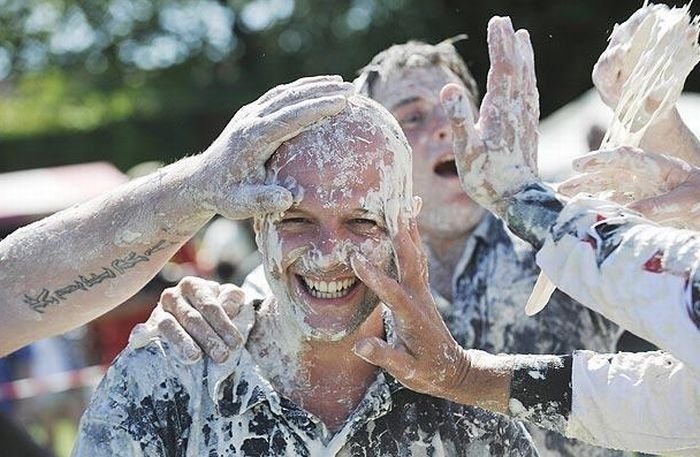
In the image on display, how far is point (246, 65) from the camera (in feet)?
73.2

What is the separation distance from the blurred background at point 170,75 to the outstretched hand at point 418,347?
19.4 ft

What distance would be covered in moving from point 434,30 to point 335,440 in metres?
16.1

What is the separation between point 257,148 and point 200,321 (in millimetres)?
453

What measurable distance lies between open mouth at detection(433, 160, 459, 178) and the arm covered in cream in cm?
134

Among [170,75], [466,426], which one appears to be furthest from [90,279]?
[170,75]

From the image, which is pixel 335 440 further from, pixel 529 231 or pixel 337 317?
pixel 529 231

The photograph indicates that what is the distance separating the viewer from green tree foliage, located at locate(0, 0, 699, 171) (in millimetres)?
17625

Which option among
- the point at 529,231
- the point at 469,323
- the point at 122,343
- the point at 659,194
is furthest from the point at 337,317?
the point at 122,343

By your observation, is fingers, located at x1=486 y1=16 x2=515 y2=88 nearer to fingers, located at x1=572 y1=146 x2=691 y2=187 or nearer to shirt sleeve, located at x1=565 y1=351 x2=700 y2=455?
fingers, located at x1=572 y1=146 x2=691 y2=187

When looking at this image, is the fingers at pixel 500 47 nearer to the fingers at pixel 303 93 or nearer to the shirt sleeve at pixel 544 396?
the fingers at pixel 303 93

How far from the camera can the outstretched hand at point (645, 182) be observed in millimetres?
2672

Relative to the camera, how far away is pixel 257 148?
272 centimetres

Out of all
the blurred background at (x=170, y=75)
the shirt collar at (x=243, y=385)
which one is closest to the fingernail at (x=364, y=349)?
the shirt collar at (x=243, y=385)

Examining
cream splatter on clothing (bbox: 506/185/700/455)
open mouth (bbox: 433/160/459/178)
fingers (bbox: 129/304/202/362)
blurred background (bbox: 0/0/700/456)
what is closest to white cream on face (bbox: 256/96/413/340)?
fingers (bbox: 129/304/202/362)
